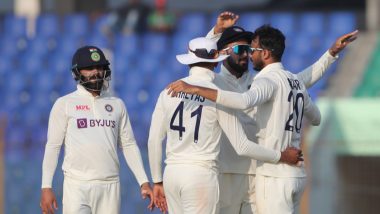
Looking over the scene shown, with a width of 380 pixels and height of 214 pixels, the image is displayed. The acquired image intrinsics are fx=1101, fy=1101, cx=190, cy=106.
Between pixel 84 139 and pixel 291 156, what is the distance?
1.46 metres

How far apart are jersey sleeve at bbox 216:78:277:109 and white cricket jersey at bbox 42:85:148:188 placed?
3.29ft

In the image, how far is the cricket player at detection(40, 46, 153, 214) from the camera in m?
7.70

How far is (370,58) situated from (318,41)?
1.36 metres

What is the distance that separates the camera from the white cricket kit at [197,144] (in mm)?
7484

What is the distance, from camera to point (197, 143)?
7512mm

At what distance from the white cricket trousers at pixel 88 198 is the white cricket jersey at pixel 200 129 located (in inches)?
20.3

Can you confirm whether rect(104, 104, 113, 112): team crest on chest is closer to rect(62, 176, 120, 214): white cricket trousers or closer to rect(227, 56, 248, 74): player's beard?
rect(62, 176, 120, 214): white cricket trousers

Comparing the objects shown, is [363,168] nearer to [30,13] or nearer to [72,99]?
[72,99]

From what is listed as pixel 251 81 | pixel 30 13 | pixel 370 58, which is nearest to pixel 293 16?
pixel 370 58

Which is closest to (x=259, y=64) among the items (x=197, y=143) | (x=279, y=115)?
(x=279, y=115)

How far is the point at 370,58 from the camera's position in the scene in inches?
672

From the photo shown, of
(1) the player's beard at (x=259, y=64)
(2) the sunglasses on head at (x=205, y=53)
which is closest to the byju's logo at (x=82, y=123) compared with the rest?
(2) the sunglasses on head at (x=205, y=53)

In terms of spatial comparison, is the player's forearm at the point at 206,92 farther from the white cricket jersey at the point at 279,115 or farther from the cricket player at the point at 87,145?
the cricket player at the point at 87,145

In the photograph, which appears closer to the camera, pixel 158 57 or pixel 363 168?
pixel 363 168
